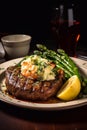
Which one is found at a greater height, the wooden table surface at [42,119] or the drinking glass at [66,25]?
the drinking glass at [66,25]

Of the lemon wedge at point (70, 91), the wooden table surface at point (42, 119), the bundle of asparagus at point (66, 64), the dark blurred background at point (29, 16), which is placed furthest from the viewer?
the dark blurred background at point (29, 16)

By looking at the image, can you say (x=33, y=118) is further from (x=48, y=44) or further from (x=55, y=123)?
(x=48, y=44)

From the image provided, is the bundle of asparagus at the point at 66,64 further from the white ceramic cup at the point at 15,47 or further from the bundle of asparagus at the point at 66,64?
the white ceramic cup at the point at 15,47

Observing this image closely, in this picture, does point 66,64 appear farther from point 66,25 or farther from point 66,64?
point 66,25

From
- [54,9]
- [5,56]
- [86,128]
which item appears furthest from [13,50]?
[86,128]

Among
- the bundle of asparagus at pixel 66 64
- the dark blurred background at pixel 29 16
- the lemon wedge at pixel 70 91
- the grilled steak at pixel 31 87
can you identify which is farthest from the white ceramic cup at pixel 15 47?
the dark blurred background at pixel 29 16

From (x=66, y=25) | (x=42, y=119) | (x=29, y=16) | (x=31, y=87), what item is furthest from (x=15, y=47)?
(x=29, y=16)
